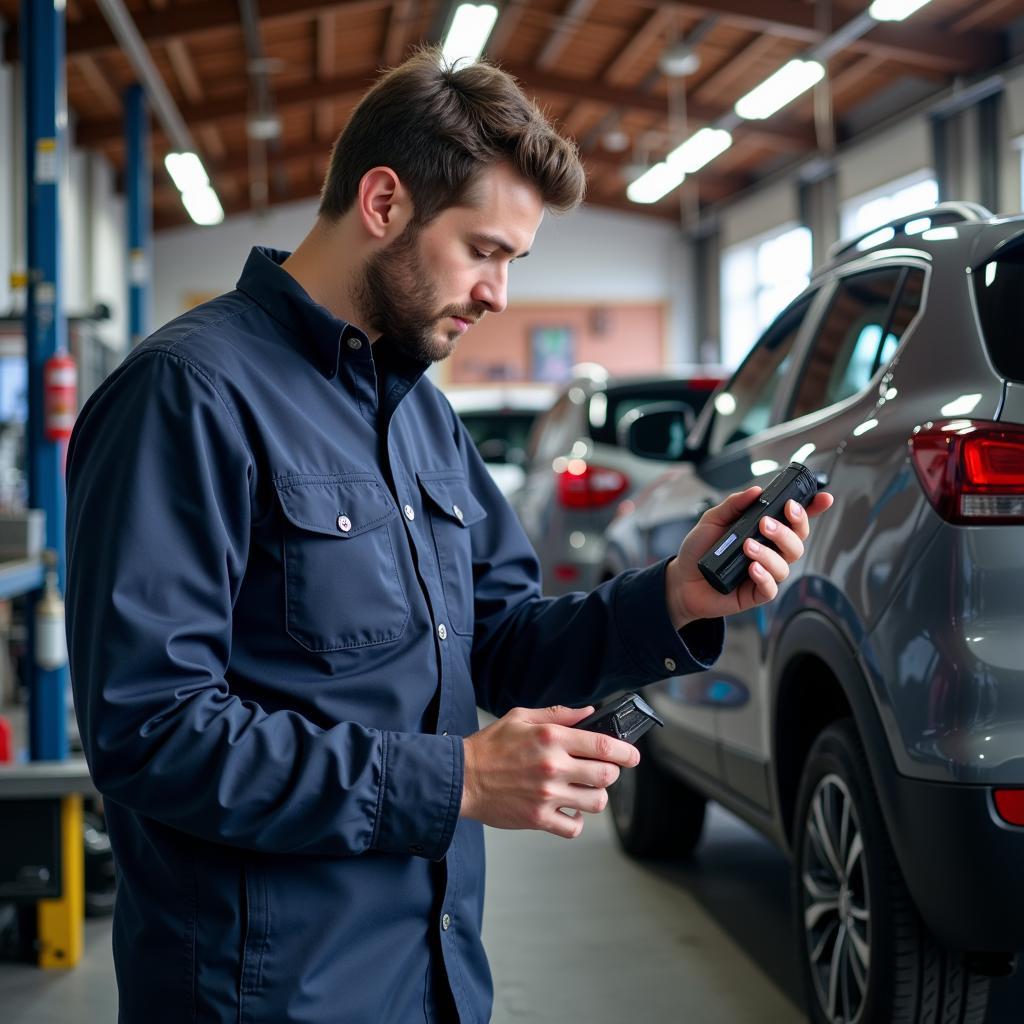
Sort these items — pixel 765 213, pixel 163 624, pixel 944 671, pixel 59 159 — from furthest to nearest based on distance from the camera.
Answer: pixel 765 213, pixel 59 159, pixel 944 671, pixel 163 624

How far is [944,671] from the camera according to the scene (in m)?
2.11

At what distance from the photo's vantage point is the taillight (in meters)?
2.09

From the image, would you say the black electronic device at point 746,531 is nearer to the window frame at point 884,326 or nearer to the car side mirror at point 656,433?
the window frame at point 884,326

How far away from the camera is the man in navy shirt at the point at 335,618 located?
1.23 metres

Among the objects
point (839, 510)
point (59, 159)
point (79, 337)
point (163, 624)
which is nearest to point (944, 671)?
point (839, 510)

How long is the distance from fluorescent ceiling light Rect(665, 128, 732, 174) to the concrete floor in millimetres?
9503

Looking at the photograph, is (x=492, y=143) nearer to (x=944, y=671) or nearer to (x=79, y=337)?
(x=944, y=671)

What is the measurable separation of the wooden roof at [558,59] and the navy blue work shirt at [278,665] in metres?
10.8

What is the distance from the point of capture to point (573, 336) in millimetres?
21781

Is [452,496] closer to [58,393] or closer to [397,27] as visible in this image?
[58,393]

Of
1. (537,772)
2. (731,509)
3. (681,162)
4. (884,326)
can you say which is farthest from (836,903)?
(681,162)

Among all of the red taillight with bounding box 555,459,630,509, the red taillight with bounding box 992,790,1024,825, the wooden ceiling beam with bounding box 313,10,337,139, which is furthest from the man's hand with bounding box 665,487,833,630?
the wooden ceiling beam with bounding box 313,10,337,139

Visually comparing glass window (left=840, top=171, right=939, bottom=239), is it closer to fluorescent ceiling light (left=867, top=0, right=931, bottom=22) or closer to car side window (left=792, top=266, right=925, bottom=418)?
fluorescent ceiling light (left=867, top=0, right=931, bottom=22)

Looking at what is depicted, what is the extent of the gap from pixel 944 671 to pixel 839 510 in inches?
19.1
